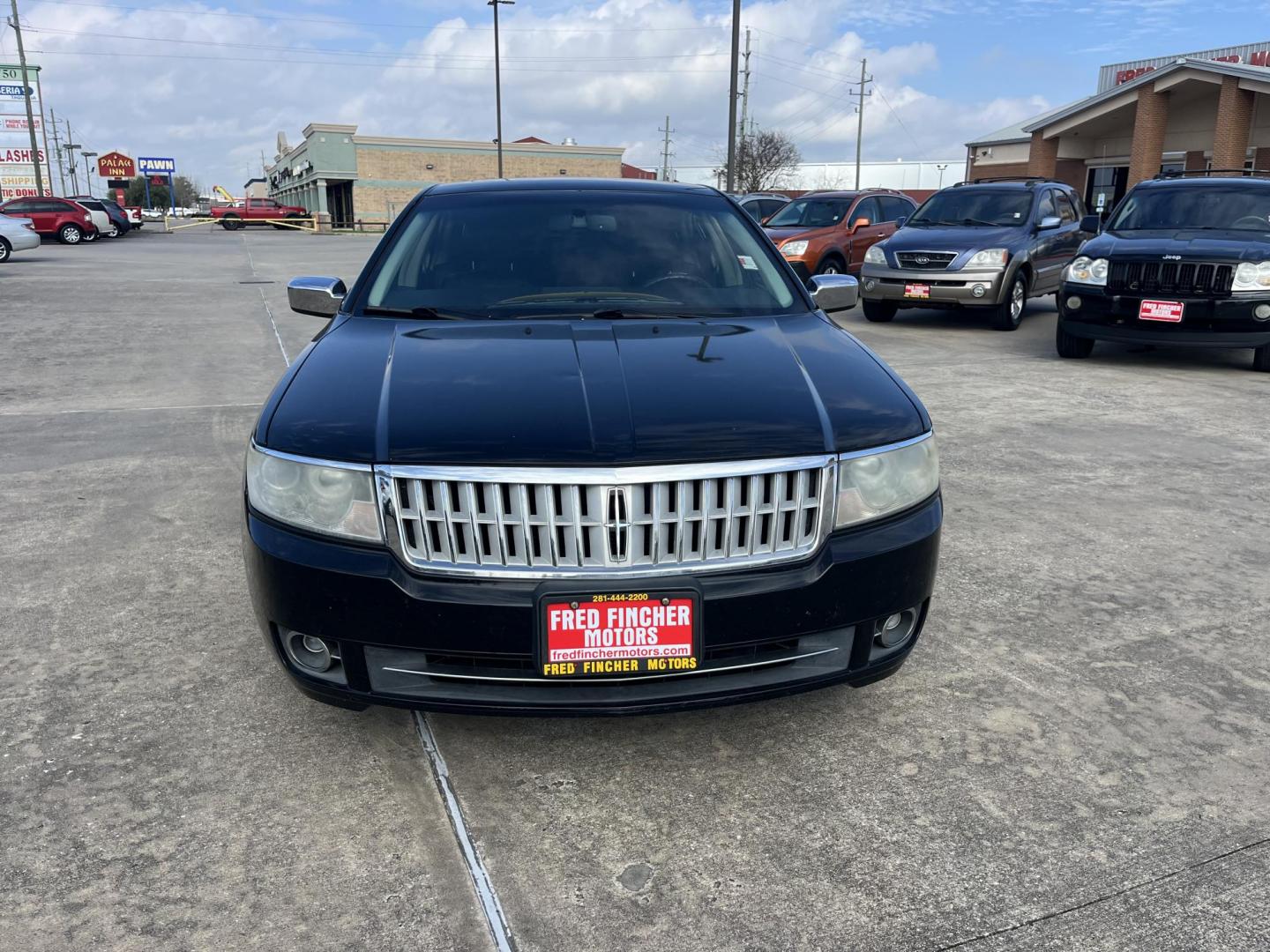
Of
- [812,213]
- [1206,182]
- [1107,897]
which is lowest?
[1107,897]

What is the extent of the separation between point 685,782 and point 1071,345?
329 inches

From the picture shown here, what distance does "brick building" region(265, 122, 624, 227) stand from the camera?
229 feet

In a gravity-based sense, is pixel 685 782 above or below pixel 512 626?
below

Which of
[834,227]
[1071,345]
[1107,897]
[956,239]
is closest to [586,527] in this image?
[1107,897]

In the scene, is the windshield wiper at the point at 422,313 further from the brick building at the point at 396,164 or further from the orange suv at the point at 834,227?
the brick building at the point at 396,164

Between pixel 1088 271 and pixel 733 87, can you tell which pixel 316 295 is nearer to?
pixel 1088 271

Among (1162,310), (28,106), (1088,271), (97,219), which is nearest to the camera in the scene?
(1162,310)

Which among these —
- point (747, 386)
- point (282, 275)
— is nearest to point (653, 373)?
point (747, 386)

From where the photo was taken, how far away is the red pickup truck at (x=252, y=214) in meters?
55.0

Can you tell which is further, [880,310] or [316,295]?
[880,310]

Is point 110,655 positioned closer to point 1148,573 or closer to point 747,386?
point 747,386

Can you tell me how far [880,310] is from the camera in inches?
497

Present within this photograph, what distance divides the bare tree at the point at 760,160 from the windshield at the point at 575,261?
5444 centimetres

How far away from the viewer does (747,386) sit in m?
2.69
